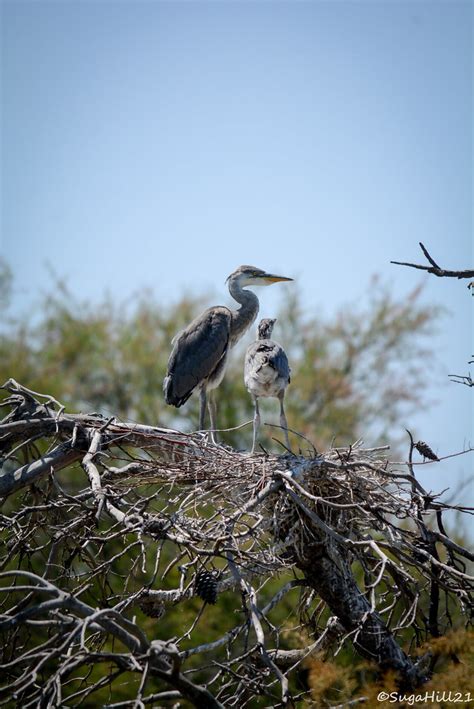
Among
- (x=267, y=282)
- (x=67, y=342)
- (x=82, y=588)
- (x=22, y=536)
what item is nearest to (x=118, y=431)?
(x=22, y=536)

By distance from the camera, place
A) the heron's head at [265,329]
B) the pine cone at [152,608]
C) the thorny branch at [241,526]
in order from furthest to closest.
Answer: the heron's head at [265,329] → the pine cone at [152,608] → the thorny branch at [241,526]

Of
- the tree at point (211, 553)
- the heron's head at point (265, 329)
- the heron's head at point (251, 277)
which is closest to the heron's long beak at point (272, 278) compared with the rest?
the heron's head at point (251, 277)

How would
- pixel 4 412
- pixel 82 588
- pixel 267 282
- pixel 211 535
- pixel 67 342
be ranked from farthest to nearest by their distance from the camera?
pixel 67 342 < pixel 4 412 < pixel 267 282 < pixel 211 535 < pixel 82 588

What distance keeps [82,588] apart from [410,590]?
7.70 ft

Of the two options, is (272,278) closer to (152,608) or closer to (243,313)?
(243,313)

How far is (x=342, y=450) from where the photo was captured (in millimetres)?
5676

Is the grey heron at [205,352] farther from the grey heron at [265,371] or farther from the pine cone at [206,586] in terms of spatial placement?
the pine cone at [206,586]

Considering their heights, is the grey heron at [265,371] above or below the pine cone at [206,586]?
above

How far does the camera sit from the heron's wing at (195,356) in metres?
8.94

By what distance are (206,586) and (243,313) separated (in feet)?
18.5

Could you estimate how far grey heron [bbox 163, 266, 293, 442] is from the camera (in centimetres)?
895

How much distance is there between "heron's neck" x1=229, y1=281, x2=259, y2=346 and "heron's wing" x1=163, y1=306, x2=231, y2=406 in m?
0.29

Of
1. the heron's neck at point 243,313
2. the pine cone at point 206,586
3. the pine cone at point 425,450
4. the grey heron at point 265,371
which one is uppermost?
the heron's neck at point 243,313

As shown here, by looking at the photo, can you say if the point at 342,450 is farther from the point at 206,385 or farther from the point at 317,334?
the point at 317,334
